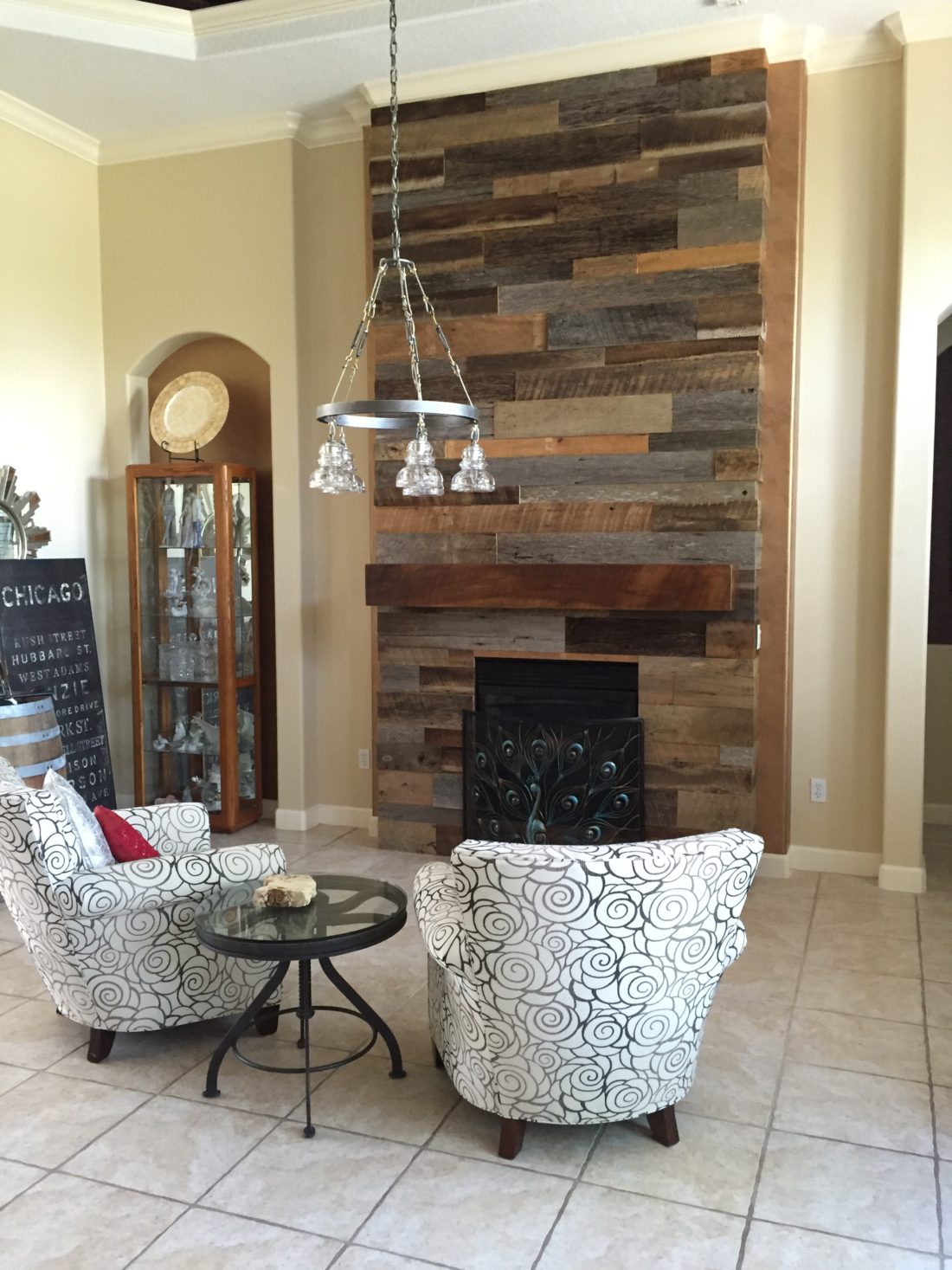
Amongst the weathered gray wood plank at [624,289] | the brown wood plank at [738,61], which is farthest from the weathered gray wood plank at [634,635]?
the brown wood plank at [738,61]

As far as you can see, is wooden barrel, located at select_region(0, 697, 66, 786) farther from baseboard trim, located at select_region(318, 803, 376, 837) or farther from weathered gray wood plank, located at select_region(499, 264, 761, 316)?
weathered gray wood plank, located at select_region(499, 264, 761, 316)

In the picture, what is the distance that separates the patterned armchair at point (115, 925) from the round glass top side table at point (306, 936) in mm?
115

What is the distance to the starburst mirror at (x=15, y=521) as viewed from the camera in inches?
201

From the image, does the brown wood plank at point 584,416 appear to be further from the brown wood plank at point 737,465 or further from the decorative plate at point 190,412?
the decorative plate at point 190,412

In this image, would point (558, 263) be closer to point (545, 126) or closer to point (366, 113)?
point (545, 126)

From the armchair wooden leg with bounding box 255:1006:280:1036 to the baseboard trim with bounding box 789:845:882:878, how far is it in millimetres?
2554

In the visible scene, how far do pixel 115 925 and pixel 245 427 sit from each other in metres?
3.40

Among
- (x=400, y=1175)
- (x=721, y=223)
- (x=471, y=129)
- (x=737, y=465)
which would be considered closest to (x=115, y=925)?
(x=400, y=1175)

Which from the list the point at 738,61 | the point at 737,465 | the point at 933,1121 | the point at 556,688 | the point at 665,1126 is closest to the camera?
the point at 665,1126

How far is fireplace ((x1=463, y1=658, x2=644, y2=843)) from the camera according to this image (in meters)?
4.73

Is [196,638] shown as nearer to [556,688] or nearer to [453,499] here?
[453,499]

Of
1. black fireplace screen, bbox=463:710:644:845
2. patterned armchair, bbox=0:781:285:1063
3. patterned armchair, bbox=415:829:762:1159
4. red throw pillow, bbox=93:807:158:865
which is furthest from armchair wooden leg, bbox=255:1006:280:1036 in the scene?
black fireplace screen, bbox=463:710:644:845

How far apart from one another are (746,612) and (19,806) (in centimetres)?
296

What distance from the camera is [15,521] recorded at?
5152 millimetres
